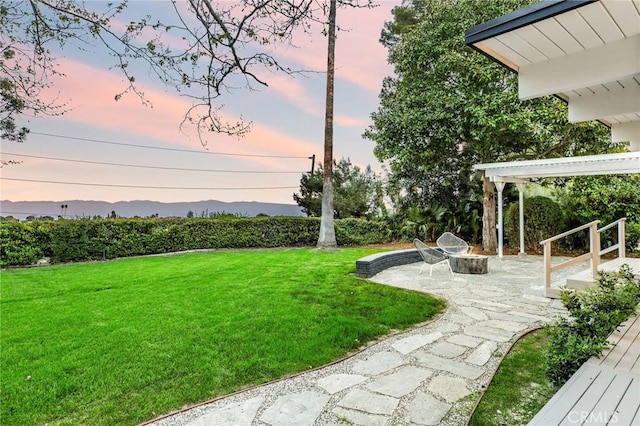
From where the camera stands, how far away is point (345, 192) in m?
18.9

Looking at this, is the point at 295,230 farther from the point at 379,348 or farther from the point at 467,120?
the point at 379,348

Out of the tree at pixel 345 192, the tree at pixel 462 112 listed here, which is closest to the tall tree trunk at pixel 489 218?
the tree at pixel 462 112

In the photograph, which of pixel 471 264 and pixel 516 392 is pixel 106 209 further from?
pixel 516 392

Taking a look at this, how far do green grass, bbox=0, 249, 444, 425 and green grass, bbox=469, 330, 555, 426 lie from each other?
1.42 m

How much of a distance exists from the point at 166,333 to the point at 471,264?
6.52 metres

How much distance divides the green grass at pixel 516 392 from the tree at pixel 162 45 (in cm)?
345

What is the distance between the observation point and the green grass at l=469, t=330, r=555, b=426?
2.61 m

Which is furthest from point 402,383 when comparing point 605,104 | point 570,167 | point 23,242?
point 23,242

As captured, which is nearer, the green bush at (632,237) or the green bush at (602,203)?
the green bush at (632,237)

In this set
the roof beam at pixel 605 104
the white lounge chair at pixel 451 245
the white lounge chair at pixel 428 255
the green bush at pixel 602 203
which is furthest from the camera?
the green bush at pixel 602 203

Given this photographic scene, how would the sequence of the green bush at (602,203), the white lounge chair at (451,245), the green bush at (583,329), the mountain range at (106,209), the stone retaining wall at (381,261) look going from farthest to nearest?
the mountain range at (106,209) → the green bush at (602,203) → the white lounge chair at (451,245) → the stone retaining wall at (381,261) → the green bush at (583,329)

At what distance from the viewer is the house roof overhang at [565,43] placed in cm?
182

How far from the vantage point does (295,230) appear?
1470 centimetres

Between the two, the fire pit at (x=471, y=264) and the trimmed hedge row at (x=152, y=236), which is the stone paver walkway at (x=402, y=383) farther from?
the trimmed hedge row at (x=152, y=236)
